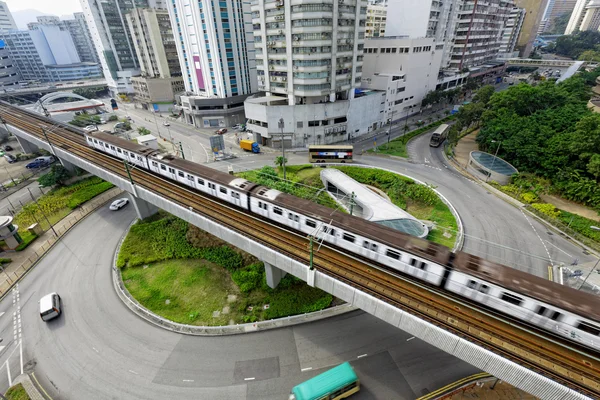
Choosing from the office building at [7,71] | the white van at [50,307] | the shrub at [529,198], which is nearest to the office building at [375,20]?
the shrub at [529,198]

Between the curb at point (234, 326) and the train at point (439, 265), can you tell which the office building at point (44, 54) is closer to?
the train at point (439, 265)

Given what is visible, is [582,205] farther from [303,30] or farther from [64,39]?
[64,39]

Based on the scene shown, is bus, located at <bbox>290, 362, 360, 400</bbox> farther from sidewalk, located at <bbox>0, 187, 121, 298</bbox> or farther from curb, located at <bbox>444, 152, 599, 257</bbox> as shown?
sidewalk, located at <bbox>0, 187, 121, 298</bbox>

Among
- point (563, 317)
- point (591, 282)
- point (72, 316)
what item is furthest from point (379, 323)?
point (72, 316)

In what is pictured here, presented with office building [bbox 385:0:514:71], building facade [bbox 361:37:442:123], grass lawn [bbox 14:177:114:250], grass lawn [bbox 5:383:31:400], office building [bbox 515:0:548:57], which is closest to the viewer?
grass lawn [bbox 5:383:31:400]

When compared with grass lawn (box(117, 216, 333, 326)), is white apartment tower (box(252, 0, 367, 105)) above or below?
above

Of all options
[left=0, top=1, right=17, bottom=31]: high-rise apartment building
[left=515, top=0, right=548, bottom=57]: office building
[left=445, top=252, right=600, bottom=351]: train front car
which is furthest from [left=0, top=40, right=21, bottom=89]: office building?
[left=515, top=0, right=548, bottom=57]: office building
